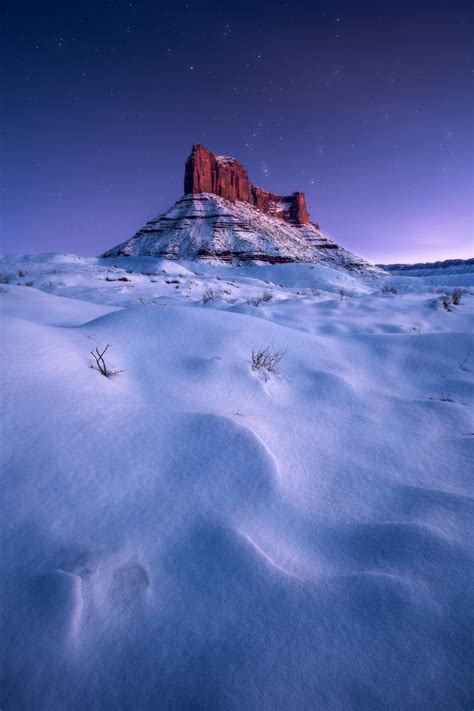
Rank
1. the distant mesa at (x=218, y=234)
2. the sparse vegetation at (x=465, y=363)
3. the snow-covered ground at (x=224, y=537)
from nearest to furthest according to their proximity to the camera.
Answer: the snow-covered ground at (x=224, y=537) < the sparse vegetation at (x=465, y=363) < the distant mesa at (x=218, y=234)

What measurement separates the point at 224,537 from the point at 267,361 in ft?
4.63

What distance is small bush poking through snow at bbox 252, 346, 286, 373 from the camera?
7.01 ft

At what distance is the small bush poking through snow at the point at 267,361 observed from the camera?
2137 mm

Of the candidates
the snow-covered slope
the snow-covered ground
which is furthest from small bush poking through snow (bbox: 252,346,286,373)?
the snow-covered slope

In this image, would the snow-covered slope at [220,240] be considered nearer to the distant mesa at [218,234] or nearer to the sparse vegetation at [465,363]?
the distant mesa at [218,234]

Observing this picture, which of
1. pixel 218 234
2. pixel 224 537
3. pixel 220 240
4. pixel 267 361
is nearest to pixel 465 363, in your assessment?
pixel 267 361

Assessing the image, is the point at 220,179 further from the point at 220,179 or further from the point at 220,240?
the point at 220,240

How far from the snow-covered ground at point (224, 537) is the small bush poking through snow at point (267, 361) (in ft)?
0.16

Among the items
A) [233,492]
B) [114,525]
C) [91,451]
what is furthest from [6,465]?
[233,492]

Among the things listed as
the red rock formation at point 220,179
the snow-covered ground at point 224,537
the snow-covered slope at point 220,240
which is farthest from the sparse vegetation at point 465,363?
the red rock formation at point 220,179

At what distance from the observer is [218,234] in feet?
136

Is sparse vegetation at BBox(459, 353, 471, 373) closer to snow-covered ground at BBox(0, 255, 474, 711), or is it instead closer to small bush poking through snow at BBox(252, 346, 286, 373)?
snow-covered ground at BBox(0, 255, 474, 711)

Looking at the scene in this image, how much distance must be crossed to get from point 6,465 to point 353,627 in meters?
1.16

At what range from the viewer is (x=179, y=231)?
43469mm
